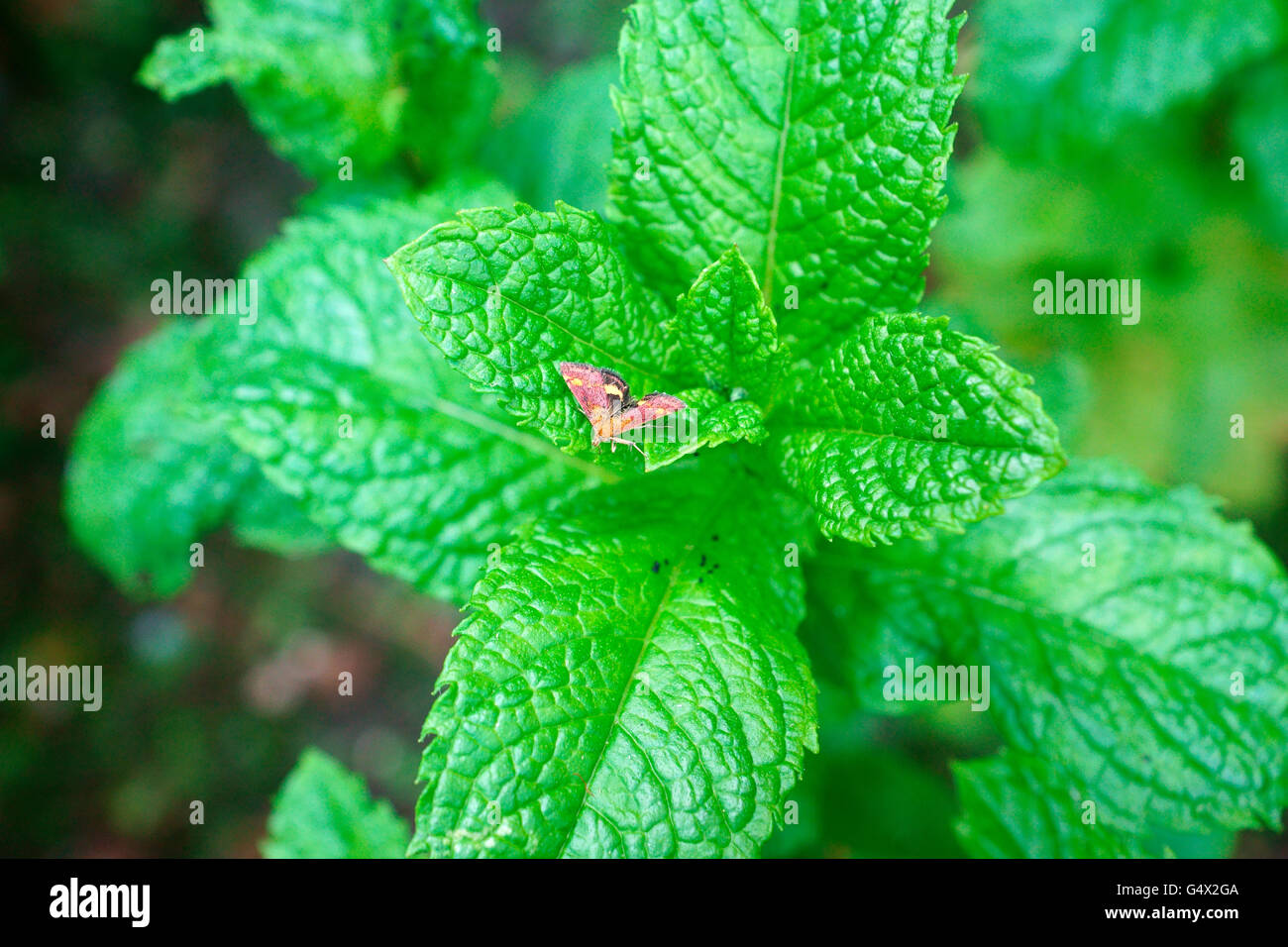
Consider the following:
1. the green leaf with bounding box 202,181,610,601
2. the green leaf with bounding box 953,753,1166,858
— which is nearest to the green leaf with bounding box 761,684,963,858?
the green leaf with bounding box 953,753,1166,858

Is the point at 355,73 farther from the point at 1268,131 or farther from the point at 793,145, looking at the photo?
the point at 1268,131

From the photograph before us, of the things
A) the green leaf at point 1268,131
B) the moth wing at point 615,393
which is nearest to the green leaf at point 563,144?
the moth wing at point 615,393

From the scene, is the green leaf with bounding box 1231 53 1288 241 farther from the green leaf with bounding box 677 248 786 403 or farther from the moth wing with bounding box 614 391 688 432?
the moth wing with bounding box 614 391 688 432

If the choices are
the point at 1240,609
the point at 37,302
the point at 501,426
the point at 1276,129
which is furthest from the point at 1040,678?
the point at 37,302

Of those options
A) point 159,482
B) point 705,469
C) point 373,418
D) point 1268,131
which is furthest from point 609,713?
point 1268,131

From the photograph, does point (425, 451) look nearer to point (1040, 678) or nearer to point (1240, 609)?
point (1040, 678)

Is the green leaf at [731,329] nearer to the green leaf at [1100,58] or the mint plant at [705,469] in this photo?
the mint plant at [705,469]
